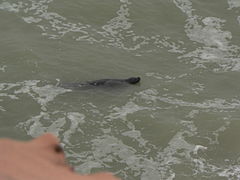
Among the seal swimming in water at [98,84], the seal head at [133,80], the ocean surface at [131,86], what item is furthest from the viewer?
the seal head at [133,80]

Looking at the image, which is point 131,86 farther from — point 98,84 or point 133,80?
point 98,84

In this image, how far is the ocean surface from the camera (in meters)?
11.0

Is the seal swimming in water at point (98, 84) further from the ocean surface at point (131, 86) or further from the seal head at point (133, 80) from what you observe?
the ocean surface at point (131, 86)

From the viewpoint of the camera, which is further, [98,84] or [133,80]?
[133,80]

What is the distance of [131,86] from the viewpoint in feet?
43.8

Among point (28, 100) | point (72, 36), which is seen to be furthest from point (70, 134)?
point (72, 36)

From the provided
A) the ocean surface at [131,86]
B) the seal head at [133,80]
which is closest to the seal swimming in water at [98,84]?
the seal head at [133,80]

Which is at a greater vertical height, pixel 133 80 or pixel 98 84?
pixel 133 80

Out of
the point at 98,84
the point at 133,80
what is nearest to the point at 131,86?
the point at 133,80

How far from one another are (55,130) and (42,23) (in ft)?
18.2

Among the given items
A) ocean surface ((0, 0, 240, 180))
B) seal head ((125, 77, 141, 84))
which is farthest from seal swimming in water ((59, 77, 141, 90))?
ocean surface ((0, 0, 240, 180))

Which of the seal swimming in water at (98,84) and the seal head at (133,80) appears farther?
the seal head at (133,80)

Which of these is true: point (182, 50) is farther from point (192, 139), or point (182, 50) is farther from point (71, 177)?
point (71, 177)

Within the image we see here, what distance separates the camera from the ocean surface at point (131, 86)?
36.2 ft
